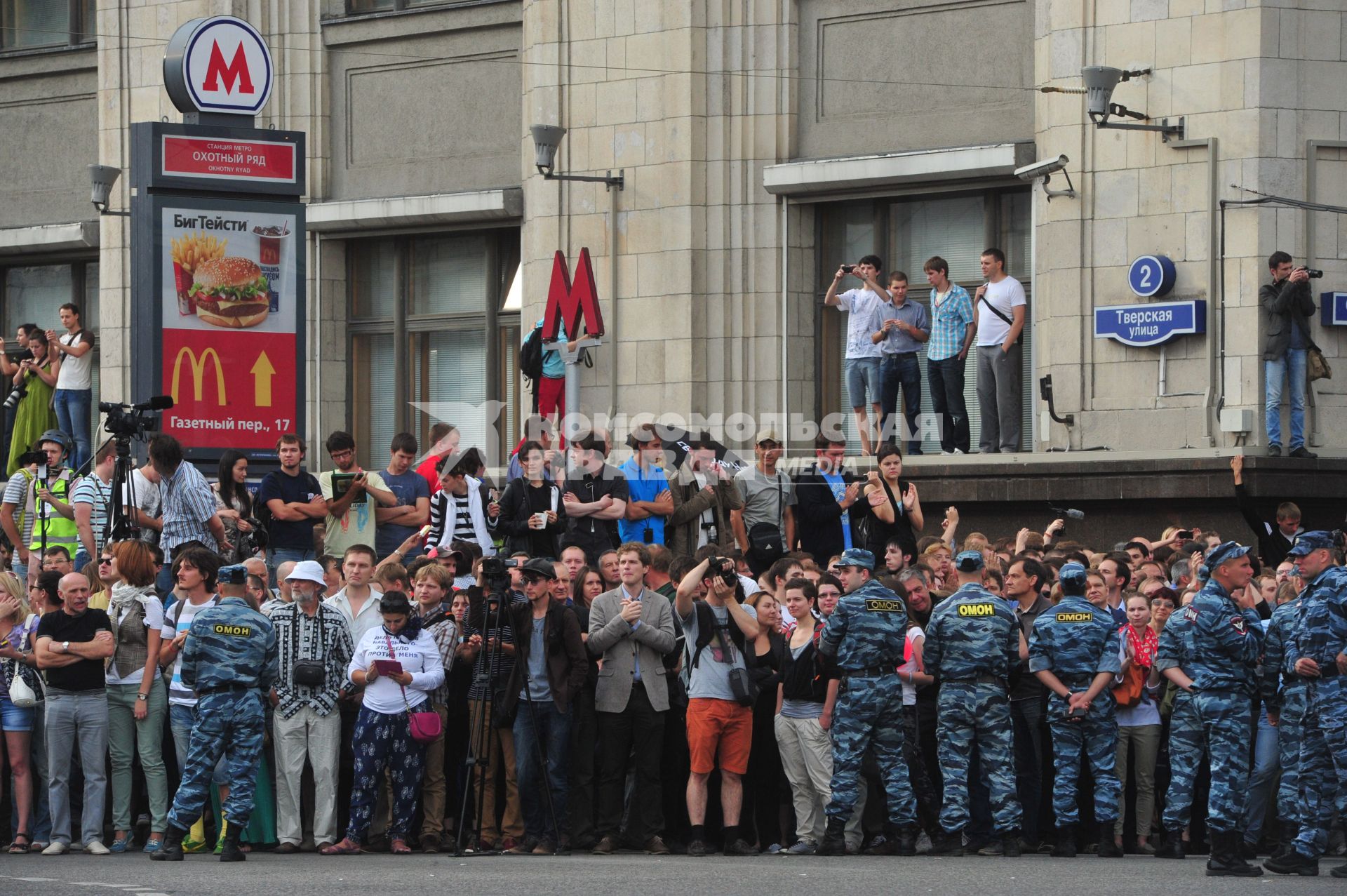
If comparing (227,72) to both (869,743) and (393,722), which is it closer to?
(393,722)

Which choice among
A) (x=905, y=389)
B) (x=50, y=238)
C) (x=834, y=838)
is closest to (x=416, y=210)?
(x=50, y=238)

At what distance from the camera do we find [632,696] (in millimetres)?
15945

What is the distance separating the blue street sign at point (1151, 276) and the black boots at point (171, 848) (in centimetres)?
1127

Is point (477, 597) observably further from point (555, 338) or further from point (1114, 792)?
point (555, 338)

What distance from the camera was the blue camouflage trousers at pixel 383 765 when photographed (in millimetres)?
15781

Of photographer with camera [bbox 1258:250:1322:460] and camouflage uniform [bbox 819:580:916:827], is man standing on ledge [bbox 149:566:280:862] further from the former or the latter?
photographer with camera [bbox 1258:250:1322:460]

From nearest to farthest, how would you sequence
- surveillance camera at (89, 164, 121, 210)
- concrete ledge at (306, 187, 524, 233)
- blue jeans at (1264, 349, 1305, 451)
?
blue jeans at (1264, 349, 1305, 451) → concrete ledge at (306, 187, 524, 233) → surveillance camera at (89, 164, 121, 210)

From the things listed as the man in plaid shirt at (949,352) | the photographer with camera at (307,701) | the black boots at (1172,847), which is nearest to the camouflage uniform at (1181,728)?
the black boots at (1172,847)

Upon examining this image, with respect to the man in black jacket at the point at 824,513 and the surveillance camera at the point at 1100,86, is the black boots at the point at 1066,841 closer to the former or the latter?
the man in black jacket at the point at 824,513

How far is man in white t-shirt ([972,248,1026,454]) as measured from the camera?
74.4ft

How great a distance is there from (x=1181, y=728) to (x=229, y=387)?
30.7 feet

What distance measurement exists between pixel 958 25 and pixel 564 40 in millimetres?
4499

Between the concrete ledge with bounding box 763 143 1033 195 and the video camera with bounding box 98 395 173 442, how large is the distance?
335 inches

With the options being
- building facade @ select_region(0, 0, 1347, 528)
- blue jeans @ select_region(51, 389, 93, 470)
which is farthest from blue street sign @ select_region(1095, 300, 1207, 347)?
blue jeans @ select_region(51, 389, 93, 470)
